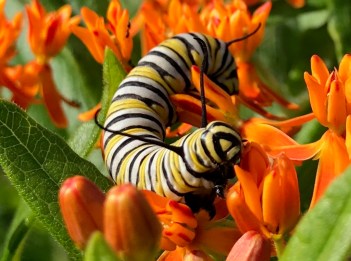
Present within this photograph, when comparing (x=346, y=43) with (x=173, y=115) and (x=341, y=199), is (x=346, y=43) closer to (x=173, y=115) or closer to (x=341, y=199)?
(x=173, y=115)

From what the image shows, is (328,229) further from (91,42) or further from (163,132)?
(91,42)

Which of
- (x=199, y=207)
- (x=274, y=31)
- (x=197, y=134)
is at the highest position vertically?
(x=197, y=134)

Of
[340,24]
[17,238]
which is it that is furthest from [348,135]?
[340,24]

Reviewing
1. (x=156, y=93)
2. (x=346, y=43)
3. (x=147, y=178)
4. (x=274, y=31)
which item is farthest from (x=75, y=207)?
(x=274, y=31)

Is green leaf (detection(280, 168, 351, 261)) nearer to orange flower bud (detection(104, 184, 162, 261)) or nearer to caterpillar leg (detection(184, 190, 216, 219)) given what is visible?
orange flower bud (detection(104, 184, 162, 261))

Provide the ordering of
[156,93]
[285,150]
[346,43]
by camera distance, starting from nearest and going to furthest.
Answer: [285,150] → [156,93] → [346,43]

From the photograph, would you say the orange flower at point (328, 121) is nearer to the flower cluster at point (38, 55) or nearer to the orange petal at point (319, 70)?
the orange petal at point (319, 70)
